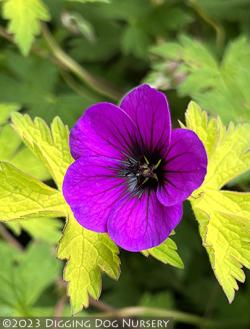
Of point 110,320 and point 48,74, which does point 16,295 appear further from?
point 48,74

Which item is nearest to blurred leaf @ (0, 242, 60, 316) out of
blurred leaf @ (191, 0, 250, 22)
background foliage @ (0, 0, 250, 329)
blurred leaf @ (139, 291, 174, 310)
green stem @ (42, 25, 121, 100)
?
background foliage @ (0, 0, 250, 329)

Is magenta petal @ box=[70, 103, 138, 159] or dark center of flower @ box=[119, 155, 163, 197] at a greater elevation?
magenta petal @ box=[70, 103, 138, 159]

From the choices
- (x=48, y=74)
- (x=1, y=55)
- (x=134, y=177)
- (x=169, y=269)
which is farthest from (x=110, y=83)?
(x=134, y=177)

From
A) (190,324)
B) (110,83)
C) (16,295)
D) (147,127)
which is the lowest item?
(190,324)

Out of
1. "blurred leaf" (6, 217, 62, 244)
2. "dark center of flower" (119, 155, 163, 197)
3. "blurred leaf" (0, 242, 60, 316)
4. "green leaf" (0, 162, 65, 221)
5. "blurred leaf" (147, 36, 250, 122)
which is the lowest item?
"blurred leaf" (0, 242, 60, 316)

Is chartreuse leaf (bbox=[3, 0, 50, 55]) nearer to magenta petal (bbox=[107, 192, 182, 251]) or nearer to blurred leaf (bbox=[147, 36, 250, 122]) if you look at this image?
blurred leaf (bbox=[147, 36, 250, 122])

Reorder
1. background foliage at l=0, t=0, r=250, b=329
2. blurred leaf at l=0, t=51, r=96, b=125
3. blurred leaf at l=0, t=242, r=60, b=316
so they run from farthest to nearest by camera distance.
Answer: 1. blurred leaf at l=0, t=51, r=96, b=125
2. blurred leaf at l=0, t=242, r=60, b=316
3. background foliage at l=0, t=0, r=250, b=329

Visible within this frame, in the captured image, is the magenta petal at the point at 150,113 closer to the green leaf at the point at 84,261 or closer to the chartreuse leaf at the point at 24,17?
the green leaf at the point at 84,261
